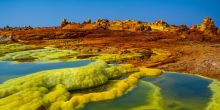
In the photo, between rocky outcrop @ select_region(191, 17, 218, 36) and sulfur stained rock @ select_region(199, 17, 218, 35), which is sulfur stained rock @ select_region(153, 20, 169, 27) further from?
sulfur stained rock @ select_region(199, 17, 218, 35)

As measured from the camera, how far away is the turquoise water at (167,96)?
22641 mm

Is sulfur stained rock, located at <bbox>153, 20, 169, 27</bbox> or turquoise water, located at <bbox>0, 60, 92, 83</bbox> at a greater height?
sulfur stained rock, located at <bbox>153, 20, 169, 27</bbox>

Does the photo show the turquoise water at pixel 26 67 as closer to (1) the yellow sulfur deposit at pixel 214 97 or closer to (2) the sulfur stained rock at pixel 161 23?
(1) the yellow sulfur deposit at pixel 214 97

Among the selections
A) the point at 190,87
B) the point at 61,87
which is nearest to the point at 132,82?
the point at 190,87

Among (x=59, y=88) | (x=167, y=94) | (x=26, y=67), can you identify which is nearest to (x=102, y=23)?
(x=26, y=67)

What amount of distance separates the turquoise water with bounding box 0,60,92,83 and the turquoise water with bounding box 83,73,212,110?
35.0 feet

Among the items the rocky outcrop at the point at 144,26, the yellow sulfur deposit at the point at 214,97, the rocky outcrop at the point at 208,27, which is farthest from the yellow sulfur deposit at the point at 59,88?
the rocky outcrop at the point at 144,26

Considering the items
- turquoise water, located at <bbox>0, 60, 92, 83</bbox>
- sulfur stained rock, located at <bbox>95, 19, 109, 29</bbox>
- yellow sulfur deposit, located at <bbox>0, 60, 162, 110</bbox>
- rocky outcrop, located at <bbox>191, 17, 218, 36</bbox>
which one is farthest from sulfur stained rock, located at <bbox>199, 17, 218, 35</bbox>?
yellow sulfur deposit, located at <bbox>0, 60, 162, 110</bbox>

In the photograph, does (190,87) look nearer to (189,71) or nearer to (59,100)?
(189,71)

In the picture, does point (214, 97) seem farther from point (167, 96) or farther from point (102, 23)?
point (102, 23)

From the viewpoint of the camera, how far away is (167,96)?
2541cm

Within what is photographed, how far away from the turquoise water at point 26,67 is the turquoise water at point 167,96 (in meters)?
10.7

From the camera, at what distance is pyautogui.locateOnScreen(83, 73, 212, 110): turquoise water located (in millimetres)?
22641

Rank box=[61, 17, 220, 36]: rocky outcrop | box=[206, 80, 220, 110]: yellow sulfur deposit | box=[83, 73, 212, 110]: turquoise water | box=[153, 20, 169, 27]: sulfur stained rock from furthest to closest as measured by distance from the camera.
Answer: box=[153, 20, 169, 27]: sulfur stained rock → box=[61, 17, 220, 36]: rocky outcrop → box=[83, 73, 212, 110]: turquoise water → box=[206, 80, 220, 110]: yellow sulfur deposit
